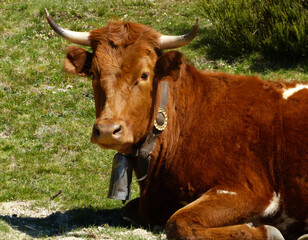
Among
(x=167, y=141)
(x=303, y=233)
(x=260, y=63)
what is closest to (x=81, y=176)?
(x=167, y=141)

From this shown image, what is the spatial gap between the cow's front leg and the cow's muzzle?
0.90m

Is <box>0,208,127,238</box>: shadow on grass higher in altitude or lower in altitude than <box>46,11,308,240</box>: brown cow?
lower

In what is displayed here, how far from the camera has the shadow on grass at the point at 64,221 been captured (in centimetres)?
589

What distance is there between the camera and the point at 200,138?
19.5 ft

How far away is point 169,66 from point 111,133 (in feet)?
3.63

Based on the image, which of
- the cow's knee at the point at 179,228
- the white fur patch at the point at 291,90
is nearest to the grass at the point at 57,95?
the cow's knee at the point at 179,228

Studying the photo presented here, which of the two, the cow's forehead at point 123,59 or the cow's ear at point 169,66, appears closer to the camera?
the cow's forehead at point 123,59

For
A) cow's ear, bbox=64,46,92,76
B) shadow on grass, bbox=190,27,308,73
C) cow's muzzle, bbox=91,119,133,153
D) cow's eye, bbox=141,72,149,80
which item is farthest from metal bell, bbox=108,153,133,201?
shadow on grass, bbox=190,27,308,73

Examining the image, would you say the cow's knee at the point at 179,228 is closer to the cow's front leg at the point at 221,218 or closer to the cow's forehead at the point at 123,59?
A: the cow's front leg at the point at 221,218

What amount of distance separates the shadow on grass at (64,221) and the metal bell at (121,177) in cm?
41

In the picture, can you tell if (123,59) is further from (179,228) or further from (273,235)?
(273,235)

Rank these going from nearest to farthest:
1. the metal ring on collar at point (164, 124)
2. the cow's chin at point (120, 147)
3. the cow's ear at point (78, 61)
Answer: the cow's chin at point (120, 147), the metal ring on collar at point (164, 124), the cow's ear at point (78, 61)

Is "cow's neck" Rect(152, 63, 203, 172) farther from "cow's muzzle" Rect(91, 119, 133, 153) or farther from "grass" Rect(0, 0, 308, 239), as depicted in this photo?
"grass" Rect(0, 0, 308, 239)

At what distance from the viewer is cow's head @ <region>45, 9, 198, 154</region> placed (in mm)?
5430
